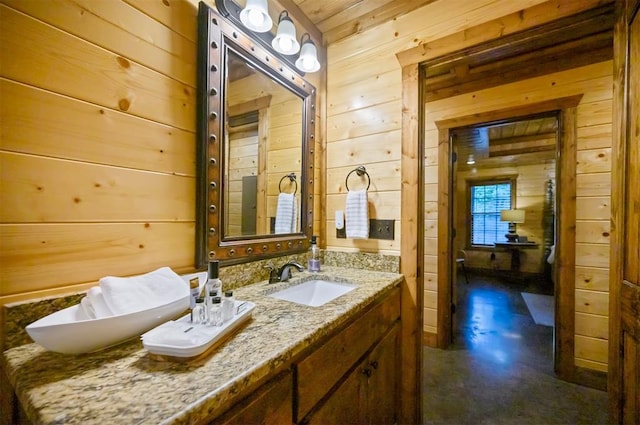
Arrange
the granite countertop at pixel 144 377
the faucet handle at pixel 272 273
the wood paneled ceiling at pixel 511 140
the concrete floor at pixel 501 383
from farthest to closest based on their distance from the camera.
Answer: the wood paneled ceiling at pixel 511 140 < the concrete floor at pixel 501 383 < the faucet handle at pixel 272 273 < the granite countertop at pixel 144 377

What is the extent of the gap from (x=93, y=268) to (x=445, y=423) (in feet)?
6.30

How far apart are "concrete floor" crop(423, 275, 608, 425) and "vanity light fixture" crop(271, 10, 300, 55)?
2247 millimetres

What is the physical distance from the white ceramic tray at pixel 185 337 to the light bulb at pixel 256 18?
1.24 m

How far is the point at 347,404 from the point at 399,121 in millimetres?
1413

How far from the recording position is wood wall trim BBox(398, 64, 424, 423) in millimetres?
1489

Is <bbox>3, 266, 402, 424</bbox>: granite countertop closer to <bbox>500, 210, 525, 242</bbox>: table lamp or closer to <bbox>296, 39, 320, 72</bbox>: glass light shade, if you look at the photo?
<bbox>296, 39, 320, 72</bbox>: glass light shade

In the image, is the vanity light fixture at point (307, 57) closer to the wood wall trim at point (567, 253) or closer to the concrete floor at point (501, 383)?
the wood wall trim at point (567, 253)

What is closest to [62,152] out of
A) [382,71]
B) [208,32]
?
[208,32]

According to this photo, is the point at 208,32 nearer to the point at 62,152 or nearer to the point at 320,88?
the point at 62,152

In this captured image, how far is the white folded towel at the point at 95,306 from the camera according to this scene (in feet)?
2.07

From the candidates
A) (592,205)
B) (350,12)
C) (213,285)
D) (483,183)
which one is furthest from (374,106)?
(483,183)

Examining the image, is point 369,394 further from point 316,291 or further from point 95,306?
point 95,306

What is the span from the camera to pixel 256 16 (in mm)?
1179

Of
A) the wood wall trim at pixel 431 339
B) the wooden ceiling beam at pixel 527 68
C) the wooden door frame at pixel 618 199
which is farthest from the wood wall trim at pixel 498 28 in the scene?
the wood wall trim at pixel 431 339
